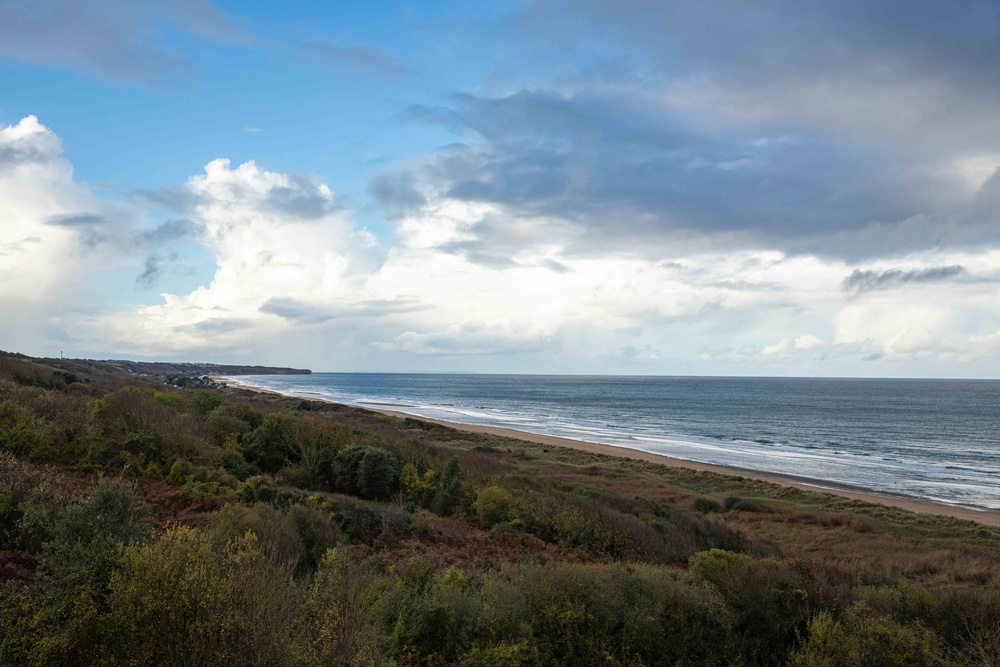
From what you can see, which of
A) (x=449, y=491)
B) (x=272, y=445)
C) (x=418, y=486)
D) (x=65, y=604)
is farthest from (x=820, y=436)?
(x=65, y=604)

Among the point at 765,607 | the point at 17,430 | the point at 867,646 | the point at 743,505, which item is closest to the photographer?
the point at 867,646

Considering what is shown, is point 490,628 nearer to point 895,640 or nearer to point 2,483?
point 895,640

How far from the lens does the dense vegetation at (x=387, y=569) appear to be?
16.9 feet

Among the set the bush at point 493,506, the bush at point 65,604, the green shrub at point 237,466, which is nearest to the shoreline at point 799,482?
the bush at point 493,506

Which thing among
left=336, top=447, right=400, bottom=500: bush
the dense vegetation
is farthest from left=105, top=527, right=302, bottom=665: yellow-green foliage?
left=336, top=447, right=400, bottom=500: bush

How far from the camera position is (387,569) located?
10.1 metres

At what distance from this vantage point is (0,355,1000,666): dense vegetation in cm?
514

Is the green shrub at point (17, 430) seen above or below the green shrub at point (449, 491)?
above

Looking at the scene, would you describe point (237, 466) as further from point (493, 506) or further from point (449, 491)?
point (493, 506)

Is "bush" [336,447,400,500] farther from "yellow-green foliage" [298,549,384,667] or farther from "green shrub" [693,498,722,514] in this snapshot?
"green shrub" [693,498,722,514]

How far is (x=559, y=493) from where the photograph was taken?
19641 millimetres

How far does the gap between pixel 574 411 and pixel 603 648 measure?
82531 millimetres

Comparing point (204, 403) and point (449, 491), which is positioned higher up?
point (204, 403)

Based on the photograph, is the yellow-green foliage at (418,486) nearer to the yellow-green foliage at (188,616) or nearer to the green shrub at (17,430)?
the green shrub at (17,430)
